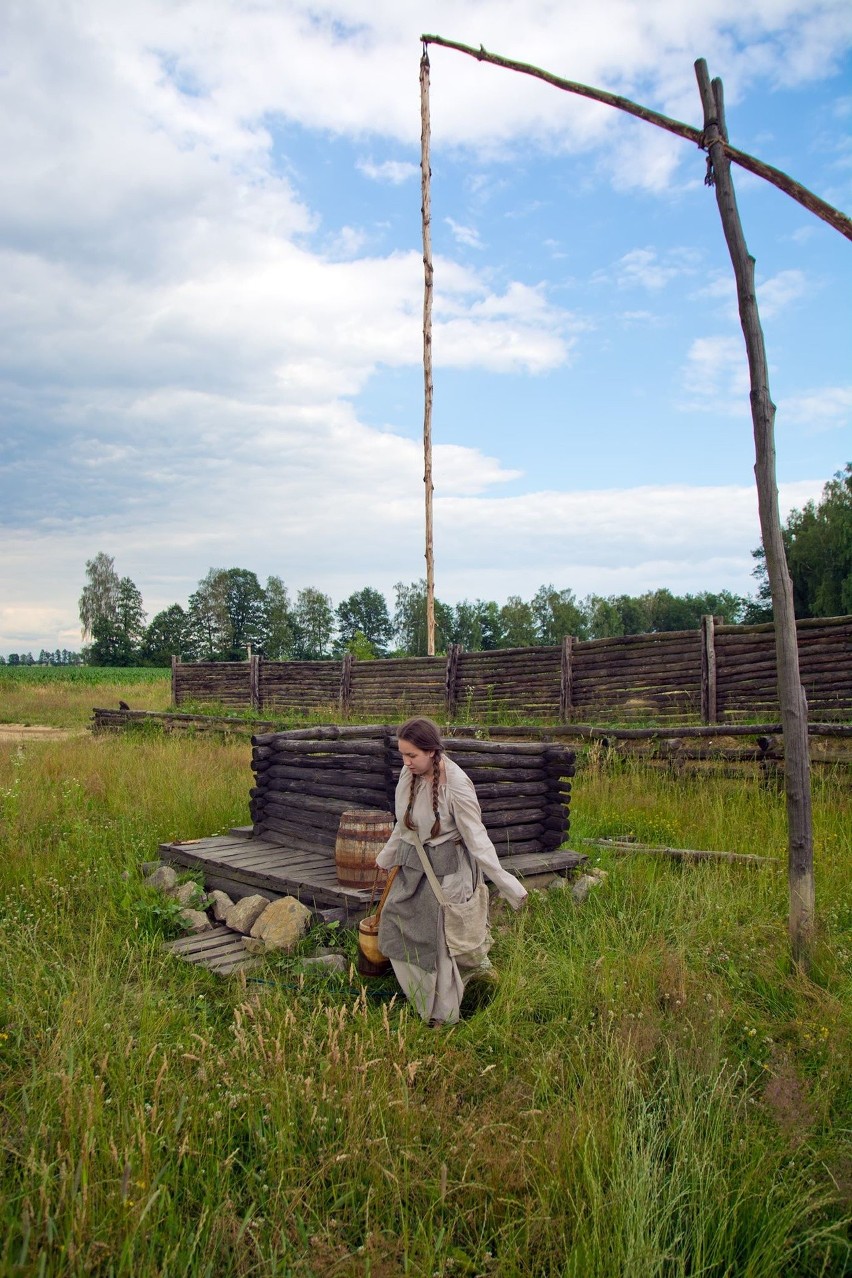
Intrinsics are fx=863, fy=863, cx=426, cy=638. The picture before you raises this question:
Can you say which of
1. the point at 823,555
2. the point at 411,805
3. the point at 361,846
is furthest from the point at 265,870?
the point at 823,555

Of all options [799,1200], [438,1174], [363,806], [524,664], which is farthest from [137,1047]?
[524,664]

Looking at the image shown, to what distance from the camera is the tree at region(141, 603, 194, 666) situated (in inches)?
3115

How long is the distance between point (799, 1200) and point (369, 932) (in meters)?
2.60

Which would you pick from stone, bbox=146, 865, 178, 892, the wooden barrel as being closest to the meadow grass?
stone, bbox=146, 865, 178, 892

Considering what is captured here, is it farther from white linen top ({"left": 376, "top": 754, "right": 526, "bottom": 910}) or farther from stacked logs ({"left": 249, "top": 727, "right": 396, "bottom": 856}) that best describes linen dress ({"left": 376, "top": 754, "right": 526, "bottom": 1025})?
stacked logs ({"left": 249, "top": 727, "right": 396, "bottom": 856})

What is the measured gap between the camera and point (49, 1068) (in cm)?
326

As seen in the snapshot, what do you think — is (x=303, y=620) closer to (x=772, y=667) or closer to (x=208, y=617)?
(x=208, y=617)

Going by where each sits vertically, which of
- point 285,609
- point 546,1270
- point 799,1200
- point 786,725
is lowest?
point 546,1270

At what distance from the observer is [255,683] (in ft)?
83.6

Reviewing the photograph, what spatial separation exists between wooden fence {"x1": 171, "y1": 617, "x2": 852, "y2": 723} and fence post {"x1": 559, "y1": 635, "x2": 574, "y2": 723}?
20 mm

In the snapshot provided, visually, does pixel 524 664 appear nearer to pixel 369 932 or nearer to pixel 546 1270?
pixel 369 932

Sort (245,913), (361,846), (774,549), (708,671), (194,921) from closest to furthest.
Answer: (774,549) → (361,846) → (245,913) → (194,921) → (708,671)

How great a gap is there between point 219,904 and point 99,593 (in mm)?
82278

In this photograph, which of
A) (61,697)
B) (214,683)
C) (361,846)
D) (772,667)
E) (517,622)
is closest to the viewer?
(361,846)
